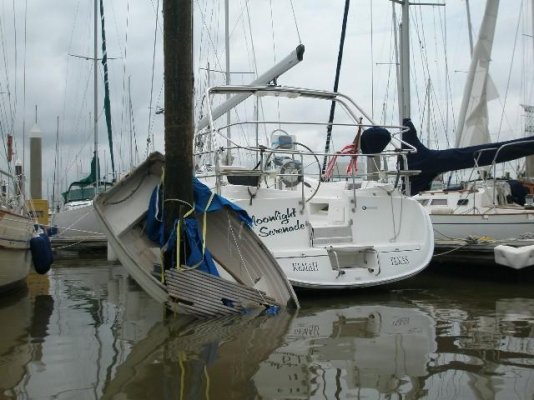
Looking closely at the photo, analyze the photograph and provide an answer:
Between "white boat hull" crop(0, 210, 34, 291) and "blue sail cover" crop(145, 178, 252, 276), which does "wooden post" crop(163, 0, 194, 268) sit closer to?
"blue sail cover" crop(145, 178, 252, 276)

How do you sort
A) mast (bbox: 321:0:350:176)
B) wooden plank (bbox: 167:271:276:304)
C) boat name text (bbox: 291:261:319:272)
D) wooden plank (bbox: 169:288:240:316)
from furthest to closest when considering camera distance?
mast (bbox: 321:0:350:176) → boat name text (bbox: 291:261:319:272) → wooden plank (bbox: 169:288:240:316) → wooden plank (bbox: 167:271:276:304)

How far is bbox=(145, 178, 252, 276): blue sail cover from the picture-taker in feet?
21.6

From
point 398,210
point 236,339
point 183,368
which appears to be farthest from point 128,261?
point 398,210

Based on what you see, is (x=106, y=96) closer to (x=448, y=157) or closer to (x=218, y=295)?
(x=448, y=157)

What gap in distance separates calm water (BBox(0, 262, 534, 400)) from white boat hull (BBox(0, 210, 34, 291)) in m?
0.57

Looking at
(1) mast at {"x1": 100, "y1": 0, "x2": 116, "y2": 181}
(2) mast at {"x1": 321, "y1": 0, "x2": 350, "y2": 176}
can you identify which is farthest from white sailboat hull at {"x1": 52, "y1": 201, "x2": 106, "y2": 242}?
(2) mast at {"x1": 321, "y1": 0, "x2": 350, "y2": 176}

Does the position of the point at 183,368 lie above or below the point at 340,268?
below

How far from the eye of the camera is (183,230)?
661 cm

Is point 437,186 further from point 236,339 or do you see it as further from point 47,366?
point 47,366

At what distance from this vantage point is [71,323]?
23.1ft

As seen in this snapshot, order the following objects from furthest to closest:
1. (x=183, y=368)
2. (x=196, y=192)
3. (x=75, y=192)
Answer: (x=75, y=192), (x=196, y=192), (x=183, y=368)

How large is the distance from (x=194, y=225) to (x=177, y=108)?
4.58 feet

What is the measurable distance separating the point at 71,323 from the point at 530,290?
703 centimetres

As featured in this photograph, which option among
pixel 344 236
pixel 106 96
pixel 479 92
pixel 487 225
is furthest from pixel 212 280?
pixel 106 96
